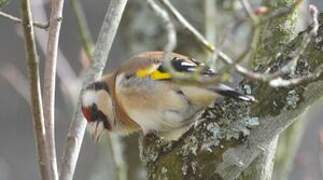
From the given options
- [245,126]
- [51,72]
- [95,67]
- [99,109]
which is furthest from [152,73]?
[245,126]

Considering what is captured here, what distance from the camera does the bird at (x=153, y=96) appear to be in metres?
2.51

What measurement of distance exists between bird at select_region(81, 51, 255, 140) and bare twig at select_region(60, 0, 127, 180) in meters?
0.14

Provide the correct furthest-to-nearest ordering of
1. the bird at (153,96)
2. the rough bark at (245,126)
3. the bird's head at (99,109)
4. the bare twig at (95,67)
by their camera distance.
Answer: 1. the bird's head at (99,109)
2. the bird at (153,96)
3. the bare twig at (95,67)
4. the rough bark at (245,126)

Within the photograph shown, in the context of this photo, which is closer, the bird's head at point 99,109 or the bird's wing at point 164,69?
the bird's wing at point 164,69

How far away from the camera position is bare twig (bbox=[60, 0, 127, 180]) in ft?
7.86

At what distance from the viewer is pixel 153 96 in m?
2.64

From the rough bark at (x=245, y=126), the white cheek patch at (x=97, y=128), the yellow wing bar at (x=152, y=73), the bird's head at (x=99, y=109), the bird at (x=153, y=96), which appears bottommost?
the white cheek patch at (x=97, y=128)

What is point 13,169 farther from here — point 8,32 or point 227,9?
point 227,9

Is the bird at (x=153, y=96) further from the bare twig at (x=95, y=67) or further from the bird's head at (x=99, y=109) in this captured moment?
the bare twig at (x=95, y=67)

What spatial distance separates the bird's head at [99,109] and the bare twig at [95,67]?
364 millimetres

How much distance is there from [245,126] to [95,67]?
0.66 m

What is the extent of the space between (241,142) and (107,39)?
60cm

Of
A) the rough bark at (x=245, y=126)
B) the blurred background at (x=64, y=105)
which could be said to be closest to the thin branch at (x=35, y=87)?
the rough bark at (x=245, y=126)

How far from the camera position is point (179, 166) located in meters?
2.14
